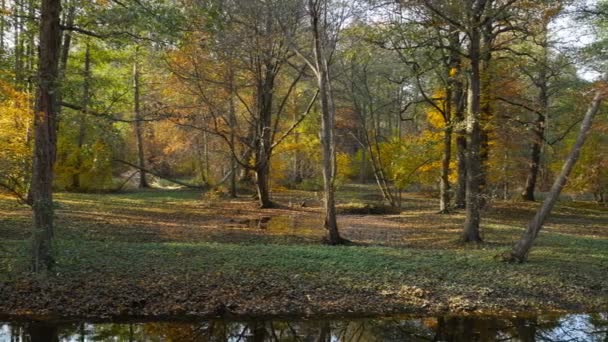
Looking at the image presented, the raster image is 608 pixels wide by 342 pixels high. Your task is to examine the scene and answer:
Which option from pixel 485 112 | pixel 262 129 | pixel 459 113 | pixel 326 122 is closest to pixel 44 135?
pixel 326 122

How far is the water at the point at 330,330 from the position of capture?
298 inches

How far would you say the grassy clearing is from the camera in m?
8.62

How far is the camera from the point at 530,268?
10.8 metres

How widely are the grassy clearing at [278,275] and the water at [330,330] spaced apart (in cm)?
36

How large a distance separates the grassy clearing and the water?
364 mm

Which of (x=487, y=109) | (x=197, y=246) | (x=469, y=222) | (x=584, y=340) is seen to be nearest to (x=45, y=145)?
(x=197, y=246)

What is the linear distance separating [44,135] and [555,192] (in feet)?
34.7

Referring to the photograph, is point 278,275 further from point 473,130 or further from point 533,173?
point 533,173

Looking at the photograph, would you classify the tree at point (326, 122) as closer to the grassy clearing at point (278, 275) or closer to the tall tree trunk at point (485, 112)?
the grassy clearing at point (278, 275)

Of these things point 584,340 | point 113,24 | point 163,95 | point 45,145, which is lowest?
point 584,340

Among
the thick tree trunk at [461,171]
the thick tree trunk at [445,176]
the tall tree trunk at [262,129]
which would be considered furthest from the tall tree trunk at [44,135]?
the thick tree trunk at [445,176]

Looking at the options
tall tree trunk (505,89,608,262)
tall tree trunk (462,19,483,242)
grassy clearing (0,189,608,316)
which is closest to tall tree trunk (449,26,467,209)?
tall tree trunk (462,19,483,242)

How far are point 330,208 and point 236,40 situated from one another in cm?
957

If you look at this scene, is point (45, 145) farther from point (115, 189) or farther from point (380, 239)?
point (115, 189)
